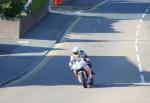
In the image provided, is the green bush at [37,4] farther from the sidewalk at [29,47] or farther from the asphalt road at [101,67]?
the asphalt road at [101,67]

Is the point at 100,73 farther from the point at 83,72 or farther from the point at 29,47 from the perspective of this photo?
the point at 29,47

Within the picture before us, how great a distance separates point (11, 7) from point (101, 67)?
1053cm

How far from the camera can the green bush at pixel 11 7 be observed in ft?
132

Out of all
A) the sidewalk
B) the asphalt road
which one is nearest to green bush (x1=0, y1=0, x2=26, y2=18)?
the sidewalk

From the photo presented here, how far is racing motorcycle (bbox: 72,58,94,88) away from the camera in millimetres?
26281

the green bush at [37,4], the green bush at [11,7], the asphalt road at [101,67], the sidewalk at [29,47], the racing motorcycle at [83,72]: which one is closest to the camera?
the asphalt road at [101,67]

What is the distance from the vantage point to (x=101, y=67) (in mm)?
32469

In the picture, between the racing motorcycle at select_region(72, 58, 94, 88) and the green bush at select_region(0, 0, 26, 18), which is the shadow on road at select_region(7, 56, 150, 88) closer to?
the racing motorcycle at select_region(72, 58, 94, 88)

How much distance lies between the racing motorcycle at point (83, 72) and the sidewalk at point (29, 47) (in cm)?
367

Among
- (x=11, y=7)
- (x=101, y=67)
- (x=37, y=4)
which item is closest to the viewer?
(x=101, y=67)

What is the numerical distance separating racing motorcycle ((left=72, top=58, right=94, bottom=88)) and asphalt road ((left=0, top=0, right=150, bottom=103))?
263 millimetres

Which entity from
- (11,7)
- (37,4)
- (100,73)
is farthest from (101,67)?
(37,4)

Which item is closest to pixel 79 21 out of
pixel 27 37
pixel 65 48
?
pixel 27 37

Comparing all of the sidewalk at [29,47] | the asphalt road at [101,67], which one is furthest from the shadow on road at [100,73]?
the sidewalk at [29,47]
